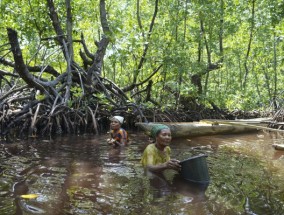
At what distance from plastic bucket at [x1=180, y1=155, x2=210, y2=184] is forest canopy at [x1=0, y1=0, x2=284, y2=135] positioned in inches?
153

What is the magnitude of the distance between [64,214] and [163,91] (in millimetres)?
9798

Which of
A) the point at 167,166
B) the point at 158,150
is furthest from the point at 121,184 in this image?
the point at 158,150

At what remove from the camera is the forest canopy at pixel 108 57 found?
8.08 meters

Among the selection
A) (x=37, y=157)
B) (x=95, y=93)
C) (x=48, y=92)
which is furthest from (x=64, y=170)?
(x=95, y=93)

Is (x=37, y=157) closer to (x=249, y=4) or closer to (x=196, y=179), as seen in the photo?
(x=196, y=179)

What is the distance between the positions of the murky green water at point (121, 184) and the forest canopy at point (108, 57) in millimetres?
1885

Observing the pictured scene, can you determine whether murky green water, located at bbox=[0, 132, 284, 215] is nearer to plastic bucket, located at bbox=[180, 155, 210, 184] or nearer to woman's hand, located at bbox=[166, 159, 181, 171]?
plastic bucket, located at bbox=[180, 155, 210, 184]

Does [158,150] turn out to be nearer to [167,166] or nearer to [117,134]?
[167,166]

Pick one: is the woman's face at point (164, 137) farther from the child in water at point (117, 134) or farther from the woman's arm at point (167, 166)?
the child in water at point (117, 134)

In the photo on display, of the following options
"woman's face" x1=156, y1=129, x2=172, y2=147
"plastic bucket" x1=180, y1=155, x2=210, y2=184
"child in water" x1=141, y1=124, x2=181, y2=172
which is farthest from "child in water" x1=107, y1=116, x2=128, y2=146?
"plastic bucket" x1=180, y1=155, x2=210, y2=184

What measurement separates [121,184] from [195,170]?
2.80 ft

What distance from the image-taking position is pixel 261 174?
4.55m

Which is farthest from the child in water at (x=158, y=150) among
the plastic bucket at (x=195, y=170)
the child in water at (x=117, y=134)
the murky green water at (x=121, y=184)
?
the child in water at (x=117, y=134)

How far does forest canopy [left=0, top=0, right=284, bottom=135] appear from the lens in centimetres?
808
